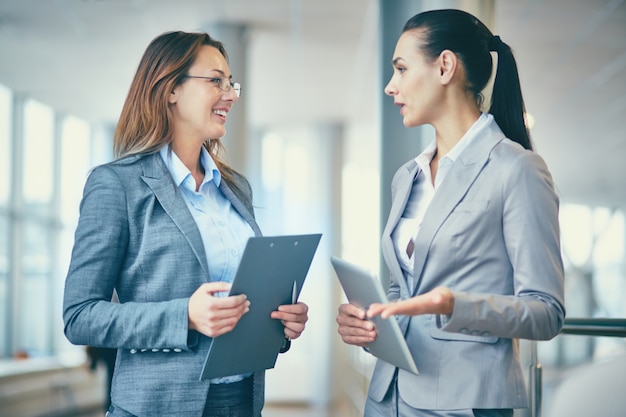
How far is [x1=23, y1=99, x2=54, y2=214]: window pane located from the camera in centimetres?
945

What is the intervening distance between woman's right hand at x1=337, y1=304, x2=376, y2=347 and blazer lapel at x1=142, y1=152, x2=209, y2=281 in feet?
1.04

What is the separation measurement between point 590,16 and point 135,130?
18.9ft

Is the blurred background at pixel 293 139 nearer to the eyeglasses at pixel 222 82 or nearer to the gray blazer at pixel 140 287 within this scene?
the eyeglasses at pixel 222 82

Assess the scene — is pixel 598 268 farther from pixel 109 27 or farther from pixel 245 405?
pixel 245 405

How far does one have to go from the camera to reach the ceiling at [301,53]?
638cm

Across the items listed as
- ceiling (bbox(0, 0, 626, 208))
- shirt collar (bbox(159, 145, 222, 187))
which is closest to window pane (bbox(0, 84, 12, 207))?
ceiling (bbox(0, 0, 626, 208))

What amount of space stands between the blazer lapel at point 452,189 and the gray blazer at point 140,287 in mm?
470

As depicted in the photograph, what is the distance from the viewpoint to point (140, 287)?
1.65m

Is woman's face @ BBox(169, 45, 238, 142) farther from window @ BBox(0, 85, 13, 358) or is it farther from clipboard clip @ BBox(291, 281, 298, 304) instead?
window @ BBox(0, 85, 13, 358)

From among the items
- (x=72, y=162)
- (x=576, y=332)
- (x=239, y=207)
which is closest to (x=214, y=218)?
(x=239, y=207)

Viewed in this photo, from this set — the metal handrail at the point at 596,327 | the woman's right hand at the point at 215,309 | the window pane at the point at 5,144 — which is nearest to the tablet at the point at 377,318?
the woman's right hand at the point at 215,309

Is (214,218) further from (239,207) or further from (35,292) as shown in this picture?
(35,292)

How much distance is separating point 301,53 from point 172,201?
6333mm

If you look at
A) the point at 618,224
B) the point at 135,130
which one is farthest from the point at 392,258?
the point at 618,224
